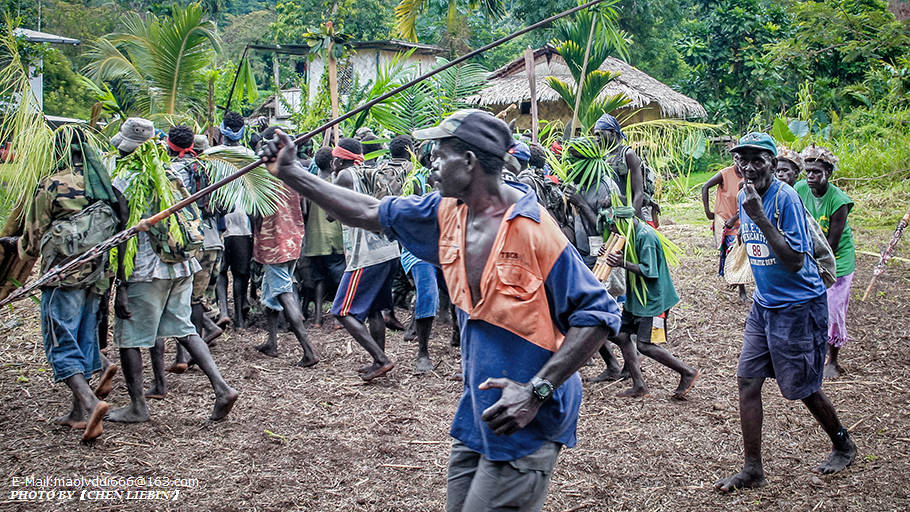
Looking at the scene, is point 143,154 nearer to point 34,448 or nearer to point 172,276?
point 172,276

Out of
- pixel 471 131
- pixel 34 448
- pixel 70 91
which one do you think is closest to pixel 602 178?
pixel 471 131

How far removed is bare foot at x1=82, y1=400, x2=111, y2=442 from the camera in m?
4.61

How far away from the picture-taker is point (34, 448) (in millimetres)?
4750

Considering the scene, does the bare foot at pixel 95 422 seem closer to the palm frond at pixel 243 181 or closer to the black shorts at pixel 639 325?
the palm frond at pixel 243 181

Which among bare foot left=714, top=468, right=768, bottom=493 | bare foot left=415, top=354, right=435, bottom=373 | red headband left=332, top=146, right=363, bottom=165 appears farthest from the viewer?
red headband left=332, top=146, right=363, bottom=165

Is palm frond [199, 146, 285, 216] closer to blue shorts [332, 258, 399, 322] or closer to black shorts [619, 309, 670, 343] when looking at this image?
blue shorts [332, 258, 399, 322]

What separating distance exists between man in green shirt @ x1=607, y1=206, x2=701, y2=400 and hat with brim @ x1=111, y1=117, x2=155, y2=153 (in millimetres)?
3455

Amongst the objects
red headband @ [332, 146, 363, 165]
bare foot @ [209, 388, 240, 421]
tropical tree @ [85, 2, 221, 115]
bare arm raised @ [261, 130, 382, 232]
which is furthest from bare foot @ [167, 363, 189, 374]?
tropical tree @ [85, 2, 221, 115]

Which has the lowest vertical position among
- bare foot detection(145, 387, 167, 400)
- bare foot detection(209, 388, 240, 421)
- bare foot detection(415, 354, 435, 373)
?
bare foot detection(415, 354, 435, 373)

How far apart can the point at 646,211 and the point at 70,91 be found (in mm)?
19005

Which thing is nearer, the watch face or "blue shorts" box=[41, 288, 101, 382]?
the watch face

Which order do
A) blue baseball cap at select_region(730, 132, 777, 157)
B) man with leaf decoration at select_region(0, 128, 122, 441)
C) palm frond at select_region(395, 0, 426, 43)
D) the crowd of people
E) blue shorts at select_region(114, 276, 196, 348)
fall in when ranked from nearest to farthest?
1. the crowd of people
2. blue baseball cap at select_region(730, 132, 777, 157)
3. man with leaf decoration at select_region(0, 128, 122, 441)
4. blue shorts at select_region(114, 276, 196, 348)
5. palm frond at select_region(395, 0, 426, 43)

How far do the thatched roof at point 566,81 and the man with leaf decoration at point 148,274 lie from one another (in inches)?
569

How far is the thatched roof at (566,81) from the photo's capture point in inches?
780
